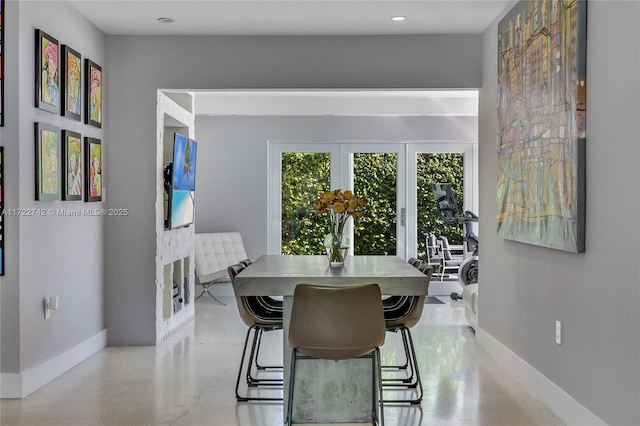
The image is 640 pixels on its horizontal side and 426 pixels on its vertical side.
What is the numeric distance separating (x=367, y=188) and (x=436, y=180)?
895mm

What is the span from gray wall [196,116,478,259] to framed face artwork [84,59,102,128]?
3.23m

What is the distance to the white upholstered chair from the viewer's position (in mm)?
8062

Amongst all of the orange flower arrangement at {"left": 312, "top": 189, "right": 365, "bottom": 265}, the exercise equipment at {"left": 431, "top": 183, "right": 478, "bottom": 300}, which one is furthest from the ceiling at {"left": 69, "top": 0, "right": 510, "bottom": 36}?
the exercise equipment at {"left": 431, "top": 183, "right": 478, "bottom": 300}

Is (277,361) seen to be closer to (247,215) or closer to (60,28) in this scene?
(60,28)

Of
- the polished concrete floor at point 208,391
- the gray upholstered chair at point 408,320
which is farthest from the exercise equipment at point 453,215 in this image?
the gray upholstered chair at point 408,320

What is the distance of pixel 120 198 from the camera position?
5.79m

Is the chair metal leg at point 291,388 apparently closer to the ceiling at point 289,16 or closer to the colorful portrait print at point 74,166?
the colorful portrait print at point 74,166

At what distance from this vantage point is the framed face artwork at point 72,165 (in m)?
4.74

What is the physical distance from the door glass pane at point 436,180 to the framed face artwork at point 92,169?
4563 millimetres

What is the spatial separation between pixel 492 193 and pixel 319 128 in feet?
12.6

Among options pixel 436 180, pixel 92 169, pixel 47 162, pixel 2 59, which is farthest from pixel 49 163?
pixel 436 180

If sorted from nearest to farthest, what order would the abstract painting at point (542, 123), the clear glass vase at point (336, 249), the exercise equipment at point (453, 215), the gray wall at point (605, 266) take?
1. the gray wall at point (605, 266)
2. the abstract painting at point (542, 123)
3. the clear glass vase at point (336, 249)
4. the exercise equipment at point (453, 215)

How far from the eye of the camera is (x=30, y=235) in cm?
424

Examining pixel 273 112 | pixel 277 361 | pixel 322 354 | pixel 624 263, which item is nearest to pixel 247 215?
pixel 273 112
